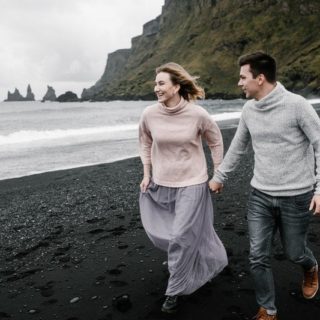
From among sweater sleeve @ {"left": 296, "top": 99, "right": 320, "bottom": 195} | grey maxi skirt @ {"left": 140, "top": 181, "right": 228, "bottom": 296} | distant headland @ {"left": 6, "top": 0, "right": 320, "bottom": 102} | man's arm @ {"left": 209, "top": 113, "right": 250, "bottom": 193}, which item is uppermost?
distant headland @ {"left": 6, "top": 0, "right": 320, "bottom": 102}

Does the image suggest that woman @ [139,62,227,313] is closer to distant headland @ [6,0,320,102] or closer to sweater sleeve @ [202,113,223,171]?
sweater sleeve @ [202,113,223,171]

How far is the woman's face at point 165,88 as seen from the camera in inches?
190

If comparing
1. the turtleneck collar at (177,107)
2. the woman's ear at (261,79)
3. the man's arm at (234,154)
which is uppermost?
the woman's ear at (261,79)

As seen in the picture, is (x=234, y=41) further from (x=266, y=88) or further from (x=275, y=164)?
(x=275, y=164)

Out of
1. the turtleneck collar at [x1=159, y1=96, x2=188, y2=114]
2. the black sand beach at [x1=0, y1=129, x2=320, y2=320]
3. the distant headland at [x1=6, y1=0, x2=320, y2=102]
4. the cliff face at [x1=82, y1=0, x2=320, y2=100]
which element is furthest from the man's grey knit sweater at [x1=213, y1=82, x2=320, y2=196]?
the cliff face at [x1=82, y1=0, x2=320, y2=100]

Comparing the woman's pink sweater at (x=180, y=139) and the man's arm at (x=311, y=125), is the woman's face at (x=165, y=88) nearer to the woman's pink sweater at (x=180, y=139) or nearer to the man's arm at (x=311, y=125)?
the woman's pink sweater at (x=180, y=139)

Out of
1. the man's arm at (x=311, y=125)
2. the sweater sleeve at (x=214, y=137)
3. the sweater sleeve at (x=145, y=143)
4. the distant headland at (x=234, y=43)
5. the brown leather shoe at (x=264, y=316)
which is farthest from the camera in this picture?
the distant headland at (x=234, y=43)

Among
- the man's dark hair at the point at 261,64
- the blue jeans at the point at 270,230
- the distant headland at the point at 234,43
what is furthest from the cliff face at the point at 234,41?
the blue jeans at the point at 270,230

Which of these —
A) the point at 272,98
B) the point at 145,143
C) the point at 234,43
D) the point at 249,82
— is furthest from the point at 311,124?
the point at 234,43

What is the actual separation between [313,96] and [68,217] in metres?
74.9

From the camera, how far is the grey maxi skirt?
15.5 feet

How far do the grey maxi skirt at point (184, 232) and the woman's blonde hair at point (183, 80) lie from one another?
1.04 meters

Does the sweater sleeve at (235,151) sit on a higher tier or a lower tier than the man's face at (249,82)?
lower

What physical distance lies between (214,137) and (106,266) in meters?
2.60
